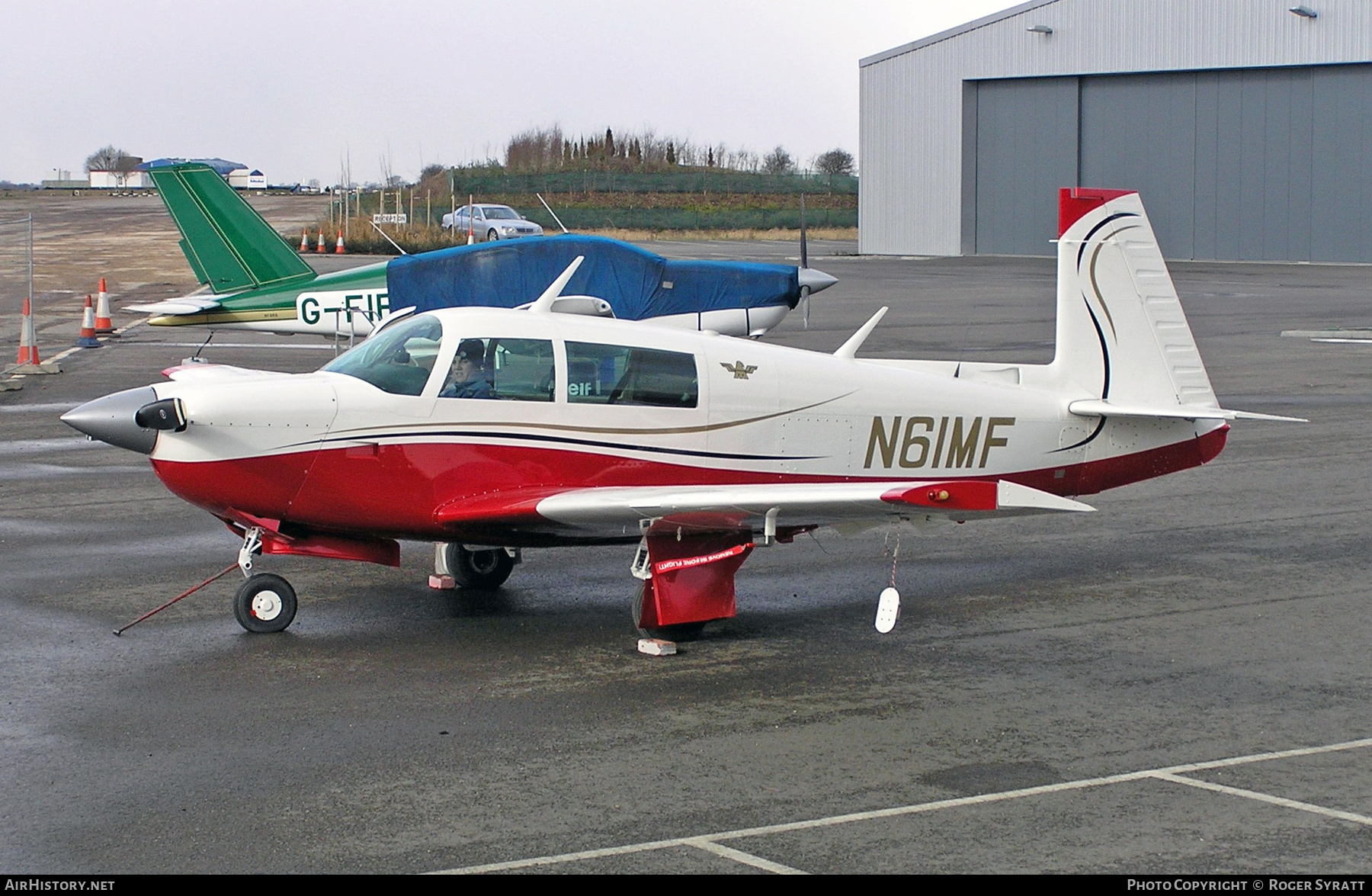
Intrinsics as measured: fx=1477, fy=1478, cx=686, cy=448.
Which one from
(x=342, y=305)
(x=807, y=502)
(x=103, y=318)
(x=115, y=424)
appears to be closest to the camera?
(x=807, y=502)

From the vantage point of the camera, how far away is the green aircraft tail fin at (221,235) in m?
16.8

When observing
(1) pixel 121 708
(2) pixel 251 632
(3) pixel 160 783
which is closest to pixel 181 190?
(2) pixel 251 632

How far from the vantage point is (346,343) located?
19.8 m

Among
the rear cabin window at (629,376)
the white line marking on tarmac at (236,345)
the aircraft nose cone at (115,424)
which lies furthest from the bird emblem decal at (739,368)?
the white line marking on tarmac at (236,345)

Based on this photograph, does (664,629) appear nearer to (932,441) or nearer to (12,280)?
(932,441)

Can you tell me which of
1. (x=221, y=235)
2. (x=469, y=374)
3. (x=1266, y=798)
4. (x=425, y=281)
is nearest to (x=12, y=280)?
(x=221, y=235)

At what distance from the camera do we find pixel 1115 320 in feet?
30.8

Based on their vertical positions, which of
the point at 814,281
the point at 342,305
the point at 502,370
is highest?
the point at 814,281

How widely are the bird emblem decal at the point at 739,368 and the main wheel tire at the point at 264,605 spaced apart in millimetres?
2761

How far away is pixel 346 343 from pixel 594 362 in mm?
12149

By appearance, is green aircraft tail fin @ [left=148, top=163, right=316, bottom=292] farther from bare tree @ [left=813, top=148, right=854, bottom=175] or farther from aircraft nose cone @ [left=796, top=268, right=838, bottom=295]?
bare tree @ [left=813, top=148, right=854, bottom=175]

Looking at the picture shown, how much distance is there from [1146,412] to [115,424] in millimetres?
6026

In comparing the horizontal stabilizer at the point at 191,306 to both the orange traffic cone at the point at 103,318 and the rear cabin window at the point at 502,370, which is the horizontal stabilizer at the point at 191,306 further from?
the rear cabin window at the point at 502,370

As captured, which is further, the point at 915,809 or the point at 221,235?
the point at 221,235
